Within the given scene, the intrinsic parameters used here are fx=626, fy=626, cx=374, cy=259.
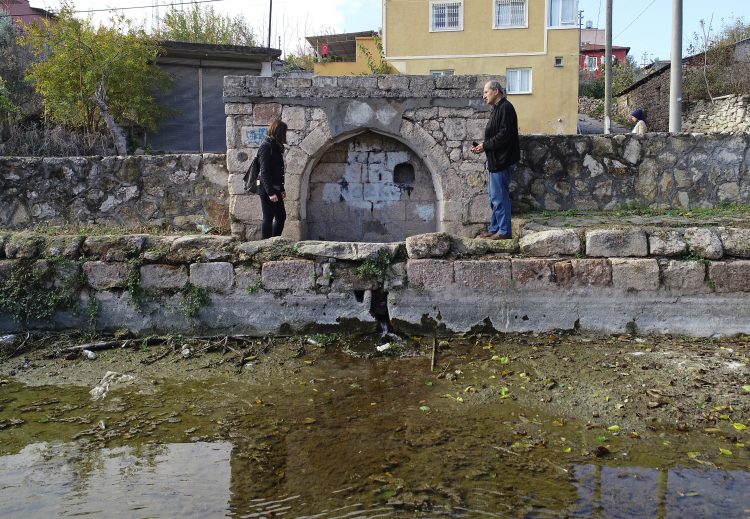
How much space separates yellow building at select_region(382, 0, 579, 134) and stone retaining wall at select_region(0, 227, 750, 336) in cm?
1915

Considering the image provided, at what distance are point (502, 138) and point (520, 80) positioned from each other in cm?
1857

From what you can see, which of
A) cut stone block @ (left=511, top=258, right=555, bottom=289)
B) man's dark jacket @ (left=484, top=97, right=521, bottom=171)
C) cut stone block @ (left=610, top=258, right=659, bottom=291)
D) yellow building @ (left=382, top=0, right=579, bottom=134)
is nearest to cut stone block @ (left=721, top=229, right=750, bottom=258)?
cut stone block @ (left=610, top=258, right=659, bottom=291)

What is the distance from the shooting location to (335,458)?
330cm

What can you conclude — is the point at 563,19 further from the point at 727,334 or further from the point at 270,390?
the point at 270,390

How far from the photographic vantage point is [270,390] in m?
4.34

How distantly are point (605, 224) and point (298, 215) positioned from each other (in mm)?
3570

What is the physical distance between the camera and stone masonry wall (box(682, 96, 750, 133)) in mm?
17531

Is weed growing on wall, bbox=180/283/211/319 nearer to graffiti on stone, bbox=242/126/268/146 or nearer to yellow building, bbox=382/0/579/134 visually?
graffiti on stone, bbox=242/126/268/146

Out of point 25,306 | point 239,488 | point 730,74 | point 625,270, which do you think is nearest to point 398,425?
point 239,488

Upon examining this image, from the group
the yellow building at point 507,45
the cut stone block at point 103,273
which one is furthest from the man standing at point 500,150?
the yellow building at point 507,45

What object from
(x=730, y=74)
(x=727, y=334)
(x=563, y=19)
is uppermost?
(x=563, y=19)

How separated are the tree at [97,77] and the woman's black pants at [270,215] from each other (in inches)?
381

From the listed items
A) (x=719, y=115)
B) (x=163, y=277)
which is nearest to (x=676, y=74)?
(x=719, y=115)

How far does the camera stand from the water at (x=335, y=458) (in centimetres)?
284
